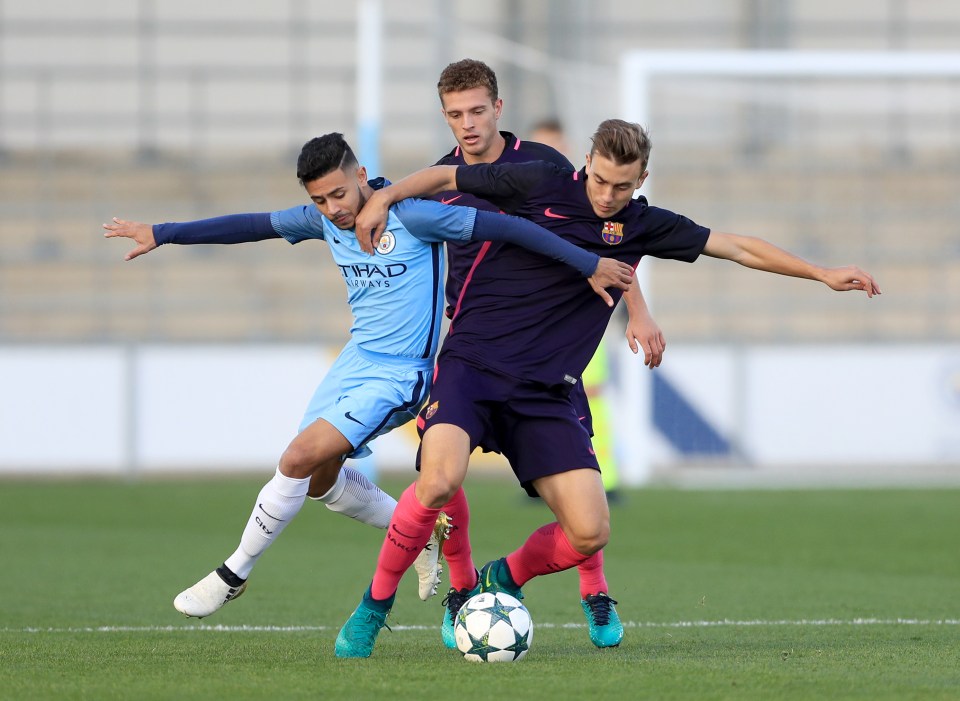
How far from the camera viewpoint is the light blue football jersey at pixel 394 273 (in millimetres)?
5367

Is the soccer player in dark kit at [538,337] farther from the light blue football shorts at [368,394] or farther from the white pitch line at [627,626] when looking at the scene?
the white pitch line at [627,626]

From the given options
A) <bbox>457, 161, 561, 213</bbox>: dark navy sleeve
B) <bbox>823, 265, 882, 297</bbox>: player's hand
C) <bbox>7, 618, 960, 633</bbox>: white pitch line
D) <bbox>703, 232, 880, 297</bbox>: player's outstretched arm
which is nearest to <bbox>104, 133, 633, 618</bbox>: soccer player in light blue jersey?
<bbox>457, 161, 561, 213</bbox>: dark navy sleeve

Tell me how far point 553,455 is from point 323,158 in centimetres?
132

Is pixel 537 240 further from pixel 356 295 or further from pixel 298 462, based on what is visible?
pixel 298 462

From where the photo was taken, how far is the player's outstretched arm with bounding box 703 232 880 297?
507 centimetres

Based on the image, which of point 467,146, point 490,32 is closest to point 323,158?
point 467,146

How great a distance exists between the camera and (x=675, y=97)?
59.3ft

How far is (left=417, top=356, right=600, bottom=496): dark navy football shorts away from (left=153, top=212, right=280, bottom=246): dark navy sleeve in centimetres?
87

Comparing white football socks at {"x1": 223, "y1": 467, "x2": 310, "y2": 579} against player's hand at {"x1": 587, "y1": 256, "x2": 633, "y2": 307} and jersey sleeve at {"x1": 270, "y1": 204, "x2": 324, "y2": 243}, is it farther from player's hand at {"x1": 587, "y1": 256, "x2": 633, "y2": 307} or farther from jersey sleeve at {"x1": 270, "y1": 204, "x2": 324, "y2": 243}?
player's hand at {"x1": 587, "y1": 256, "x2": 633, "y2": 307}

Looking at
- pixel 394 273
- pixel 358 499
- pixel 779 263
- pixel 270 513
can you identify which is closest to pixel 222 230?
Result: pixel 394 273

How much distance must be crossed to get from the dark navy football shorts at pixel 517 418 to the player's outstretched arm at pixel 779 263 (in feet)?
2.62

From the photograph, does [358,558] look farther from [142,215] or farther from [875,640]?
[142,215]

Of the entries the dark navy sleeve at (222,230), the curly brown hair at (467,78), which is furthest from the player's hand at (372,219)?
the curly brown hair at (467,78)

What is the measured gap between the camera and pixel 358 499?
19.1ft
